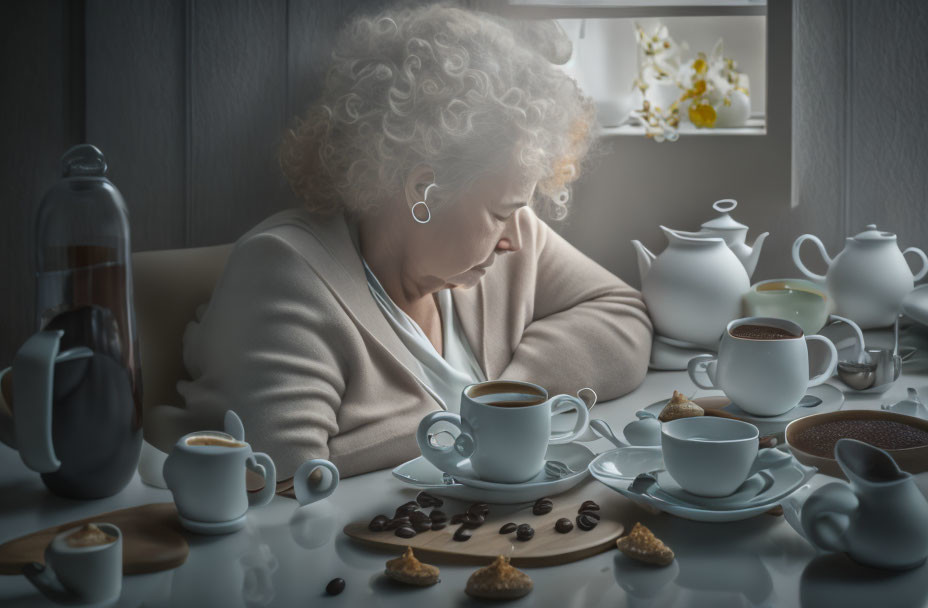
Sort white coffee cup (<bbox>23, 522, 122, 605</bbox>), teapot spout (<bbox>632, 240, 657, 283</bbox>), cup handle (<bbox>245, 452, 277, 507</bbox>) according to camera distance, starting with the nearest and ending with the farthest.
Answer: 1. white coffee cup (<bbox>23, 522, 122, 605</bbox>)
2. cup handle (<bbox>245, 452, 277, 507</bbox>)
3. teapot spout (<bbox>632, 240, 657, 283</bbox>)

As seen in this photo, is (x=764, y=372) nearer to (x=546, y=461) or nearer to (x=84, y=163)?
(x=546, y=461)

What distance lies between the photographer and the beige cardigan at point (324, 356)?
1.31 meters

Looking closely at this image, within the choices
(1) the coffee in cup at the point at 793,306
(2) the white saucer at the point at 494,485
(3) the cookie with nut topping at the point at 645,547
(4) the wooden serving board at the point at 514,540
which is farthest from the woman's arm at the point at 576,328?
(3) the cookie with nut topping at the point at 645,547

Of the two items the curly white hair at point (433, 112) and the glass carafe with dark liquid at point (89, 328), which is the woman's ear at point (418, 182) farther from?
the glass carafe with dark liquid at point (89, 328)

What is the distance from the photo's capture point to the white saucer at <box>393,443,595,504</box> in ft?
3.74

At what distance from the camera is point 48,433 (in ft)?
3.37

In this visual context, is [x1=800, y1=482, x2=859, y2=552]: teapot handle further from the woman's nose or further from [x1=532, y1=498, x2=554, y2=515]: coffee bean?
the woman's nose

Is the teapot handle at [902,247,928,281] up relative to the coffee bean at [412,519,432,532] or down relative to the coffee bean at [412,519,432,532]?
up

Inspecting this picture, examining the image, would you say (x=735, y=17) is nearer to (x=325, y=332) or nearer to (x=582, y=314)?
(x=582, y=314)

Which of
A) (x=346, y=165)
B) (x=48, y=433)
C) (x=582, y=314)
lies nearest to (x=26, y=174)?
(x=346, y=165)

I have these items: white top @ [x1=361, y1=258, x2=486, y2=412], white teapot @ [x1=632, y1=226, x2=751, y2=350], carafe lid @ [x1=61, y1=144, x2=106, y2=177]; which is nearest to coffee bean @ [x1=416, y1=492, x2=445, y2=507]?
white top @ [x1=361, y1=258, x2=486, y2=412]

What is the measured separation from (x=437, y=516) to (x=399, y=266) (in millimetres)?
623

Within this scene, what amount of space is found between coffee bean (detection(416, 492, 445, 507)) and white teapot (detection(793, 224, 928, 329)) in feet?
3.81

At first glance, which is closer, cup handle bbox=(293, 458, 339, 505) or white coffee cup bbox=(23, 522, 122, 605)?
white coffee cup bbox=(23, 522, 122, 605)
